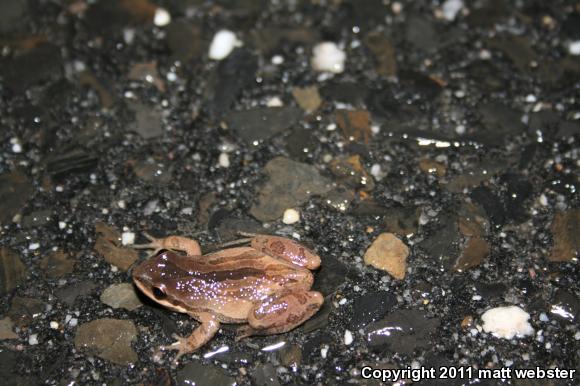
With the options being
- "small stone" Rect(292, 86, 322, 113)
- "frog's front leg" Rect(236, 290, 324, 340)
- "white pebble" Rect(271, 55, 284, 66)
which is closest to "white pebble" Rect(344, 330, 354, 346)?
"frog's front leg" Rect(236, 290, 324, 340)

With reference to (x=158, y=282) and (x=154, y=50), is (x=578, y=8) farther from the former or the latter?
(x=158, y=282)

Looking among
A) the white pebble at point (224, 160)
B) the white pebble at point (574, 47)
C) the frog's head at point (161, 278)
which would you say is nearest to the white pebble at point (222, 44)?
the white pebble at point (224, 160)

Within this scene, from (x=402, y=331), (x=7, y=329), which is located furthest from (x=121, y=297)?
(x=402, y=331)

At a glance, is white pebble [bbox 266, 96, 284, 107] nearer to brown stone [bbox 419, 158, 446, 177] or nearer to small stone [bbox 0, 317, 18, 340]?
brown stone [bbox 419, 158, 446, 177]

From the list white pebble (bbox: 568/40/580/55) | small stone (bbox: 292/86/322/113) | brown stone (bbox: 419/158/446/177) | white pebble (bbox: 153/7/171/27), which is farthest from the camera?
white pebble (bbox: 153/7/171/27)

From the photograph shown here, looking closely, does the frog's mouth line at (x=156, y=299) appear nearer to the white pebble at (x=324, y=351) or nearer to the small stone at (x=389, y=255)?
the white pebble at (x=324, y=351)

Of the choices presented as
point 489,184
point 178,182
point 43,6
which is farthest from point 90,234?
point 489,184

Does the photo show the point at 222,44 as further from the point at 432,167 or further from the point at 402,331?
the point at 402,331
